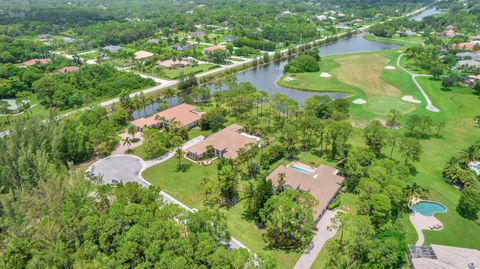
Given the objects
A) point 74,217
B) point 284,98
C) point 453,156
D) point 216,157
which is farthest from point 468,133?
point 74,217

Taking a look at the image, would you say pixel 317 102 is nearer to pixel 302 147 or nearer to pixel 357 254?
pixel 302 147

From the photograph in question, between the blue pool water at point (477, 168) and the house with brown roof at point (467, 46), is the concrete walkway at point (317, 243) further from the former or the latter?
the house with brown roof at point (467, 46)

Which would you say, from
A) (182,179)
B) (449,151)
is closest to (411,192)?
(449,151)

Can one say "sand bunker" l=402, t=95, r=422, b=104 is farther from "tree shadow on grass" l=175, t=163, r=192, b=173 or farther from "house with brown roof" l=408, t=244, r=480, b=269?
"tree shadow on grass" l=175, t=163, r=192, b=173

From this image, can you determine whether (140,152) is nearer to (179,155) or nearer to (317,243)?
(179,155)

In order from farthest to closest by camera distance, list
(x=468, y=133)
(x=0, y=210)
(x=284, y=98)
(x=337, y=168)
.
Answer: (x=284, y=98) < (x=468, y=133) < (x=337, y=168) < (x=0, y=210)

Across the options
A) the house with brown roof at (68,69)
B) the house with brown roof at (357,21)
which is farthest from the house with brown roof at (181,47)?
the house with brown roof at (357,21)

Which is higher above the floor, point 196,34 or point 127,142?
point 196,34

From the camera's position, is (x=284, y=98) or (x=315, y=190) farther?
(x=284, y=98)
